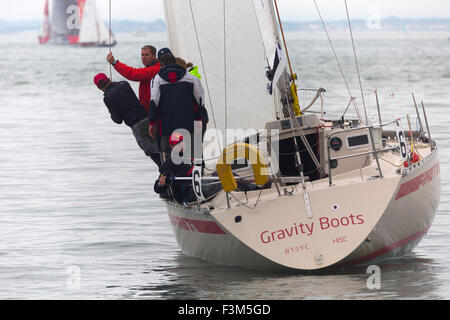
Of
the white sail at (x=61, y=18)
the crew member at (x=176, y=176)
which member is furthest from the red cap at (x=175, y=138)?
the white sail at (x=61, y=18)

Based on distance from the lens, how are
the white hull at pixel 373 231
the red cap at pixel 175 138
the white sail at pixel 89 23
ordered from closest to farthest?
the white hull at pixel 373 231 < the red cap at pixel 175 138 < the white sail at pixel 89 23

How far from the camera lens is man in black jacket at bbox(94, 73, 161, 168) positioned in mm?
8719

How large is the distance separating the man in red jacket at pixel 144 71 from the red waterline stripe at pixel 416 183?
244 centimetres

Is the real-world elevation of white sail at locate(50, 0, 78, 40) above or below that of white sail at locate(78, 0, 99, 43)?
above

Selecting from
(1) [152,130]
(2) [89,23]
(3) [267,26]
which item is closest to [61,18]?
(2) [89,23]

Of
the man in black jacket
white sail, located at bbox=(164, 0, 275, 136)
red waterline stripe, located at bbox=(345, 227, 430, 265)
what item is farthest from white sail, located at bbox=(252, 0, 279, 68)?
red waterline stripe, located at bbox=(345, 227, 430, 265)

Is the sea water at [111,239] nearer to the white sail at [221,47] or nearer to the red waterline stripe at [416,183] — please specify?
the white sail at [221,47]

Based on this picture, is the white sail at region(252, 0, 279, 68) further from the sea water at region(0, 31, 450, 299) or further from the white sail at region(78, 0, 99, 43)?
the white sail at region(78, 0, 99, 43)

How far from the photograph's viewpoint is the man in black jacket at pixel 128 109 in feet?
28.6

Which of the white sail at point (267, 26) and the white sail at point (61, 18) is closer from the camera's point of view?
the white sail at point (267, 26)

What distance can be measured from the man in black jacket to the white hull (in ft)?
1.92
